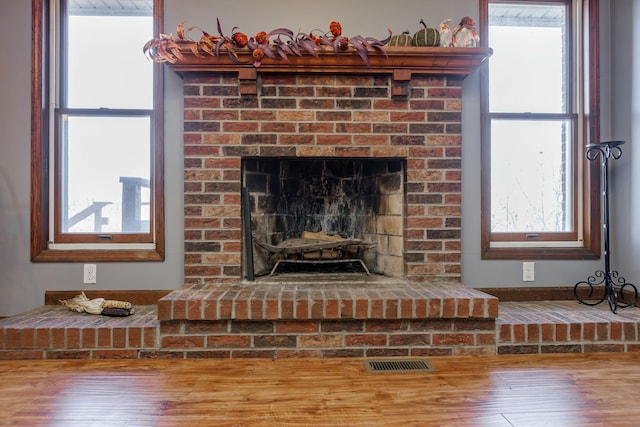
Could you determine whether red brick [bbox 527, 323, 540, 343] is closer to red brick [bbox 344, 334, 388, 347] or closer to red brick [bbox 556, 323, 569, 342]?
red brick [bbox 556, 323, 569, 342]

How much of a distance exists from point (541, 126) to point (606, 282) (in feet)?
3.37

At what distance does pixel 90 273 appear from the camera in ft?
7.34

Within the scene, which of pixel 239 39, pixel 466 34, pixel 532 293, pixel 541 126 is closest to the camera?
pixel 239 39

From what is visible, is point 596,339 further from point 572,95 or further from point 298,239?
point 298,239

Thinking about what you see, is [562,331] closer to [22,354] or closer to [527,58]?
[527,58]

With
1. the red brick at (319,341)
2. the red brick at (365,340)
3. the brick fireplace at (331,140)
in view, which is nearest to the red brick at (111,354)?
the brick fireplace at (331,140)

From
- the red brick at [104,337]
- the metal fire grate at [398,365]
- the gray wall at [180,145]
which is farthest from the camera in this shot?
the gray wall at [180,145]

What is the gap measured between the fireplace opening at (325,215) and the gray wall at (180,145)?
435 millimetres

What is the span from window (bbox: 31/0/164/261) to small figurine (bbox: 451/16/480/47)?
1791 millimetres

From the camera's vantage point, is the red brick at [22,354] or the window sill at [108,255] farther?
the window sill at [108,255]

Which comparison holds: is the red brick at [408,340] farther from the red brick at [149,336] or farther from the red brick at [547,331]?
the red brick at [149,336]

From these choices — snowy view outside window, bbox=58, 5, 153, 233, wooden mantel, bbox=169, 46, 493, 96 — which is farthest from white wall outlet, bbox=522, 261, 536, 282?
snowy view outside window, bbox=58, 5, 153, 233

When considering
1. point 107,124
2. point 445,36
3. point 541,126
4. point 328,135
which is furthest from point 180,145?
point 541,126

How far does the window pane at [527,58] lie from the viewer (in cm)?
242
